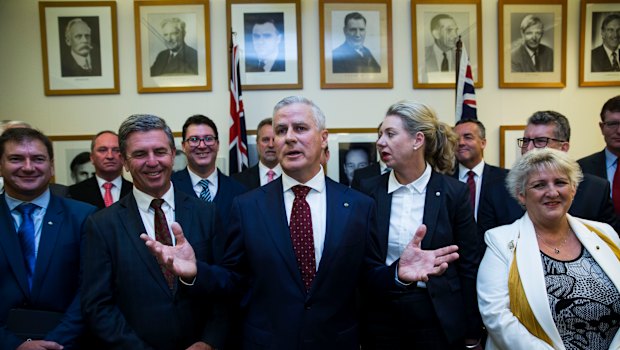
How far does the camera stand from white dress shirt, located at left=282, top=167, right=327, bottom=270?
2143mm

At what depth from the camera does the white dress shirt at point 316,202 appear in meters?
2.14

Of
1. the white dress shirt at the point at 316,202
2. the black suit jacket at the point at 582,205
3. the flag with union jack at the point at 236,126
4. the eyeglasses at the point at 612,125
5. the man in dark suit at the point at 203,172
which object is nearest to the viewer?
the white dress shirt at the point at 316,202

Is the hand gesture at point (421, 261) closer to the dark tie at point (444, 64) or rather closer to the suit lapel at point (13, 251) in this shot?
the suit lapel at point (13, 251)

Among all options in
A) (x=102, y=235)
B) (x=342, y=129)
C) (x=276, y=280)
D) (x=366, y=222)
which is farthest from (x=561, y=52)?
(x=102, y=235)

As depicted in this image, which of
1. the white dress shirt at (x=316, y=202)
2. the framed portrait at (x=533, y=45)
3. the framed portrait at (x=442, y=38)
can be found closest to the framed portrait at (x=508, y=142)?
the framed portrait at (x=533, y=45)

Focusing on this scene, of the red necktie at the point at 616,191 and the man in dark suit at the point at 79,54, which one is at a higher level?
the man in dark suit at the point at 79,54

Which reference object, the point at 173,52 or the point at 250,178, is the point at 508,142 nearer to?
the point at 250,178

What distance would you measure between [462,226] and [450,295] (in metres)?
0.35

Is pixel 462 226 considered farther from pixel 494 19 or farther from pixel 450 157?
pixel 494 19

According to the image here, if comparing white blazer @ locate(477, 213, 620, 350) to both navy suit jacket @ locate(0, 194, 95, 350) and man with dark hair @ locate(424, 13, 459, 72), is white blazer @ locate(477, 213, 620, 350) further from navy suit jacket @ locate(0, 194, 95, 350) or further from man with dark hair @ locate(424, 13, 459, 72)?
man with dark hair @ locate(424, 13, 459, 72)

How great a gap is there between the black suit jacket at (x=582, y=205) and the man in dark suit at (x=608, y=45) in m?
2.57

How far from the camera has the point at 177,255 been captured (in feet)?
6.54

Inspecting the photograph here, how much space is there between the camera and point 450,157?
283 cm

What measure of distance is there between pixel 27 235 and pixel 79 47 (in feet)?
9.14
